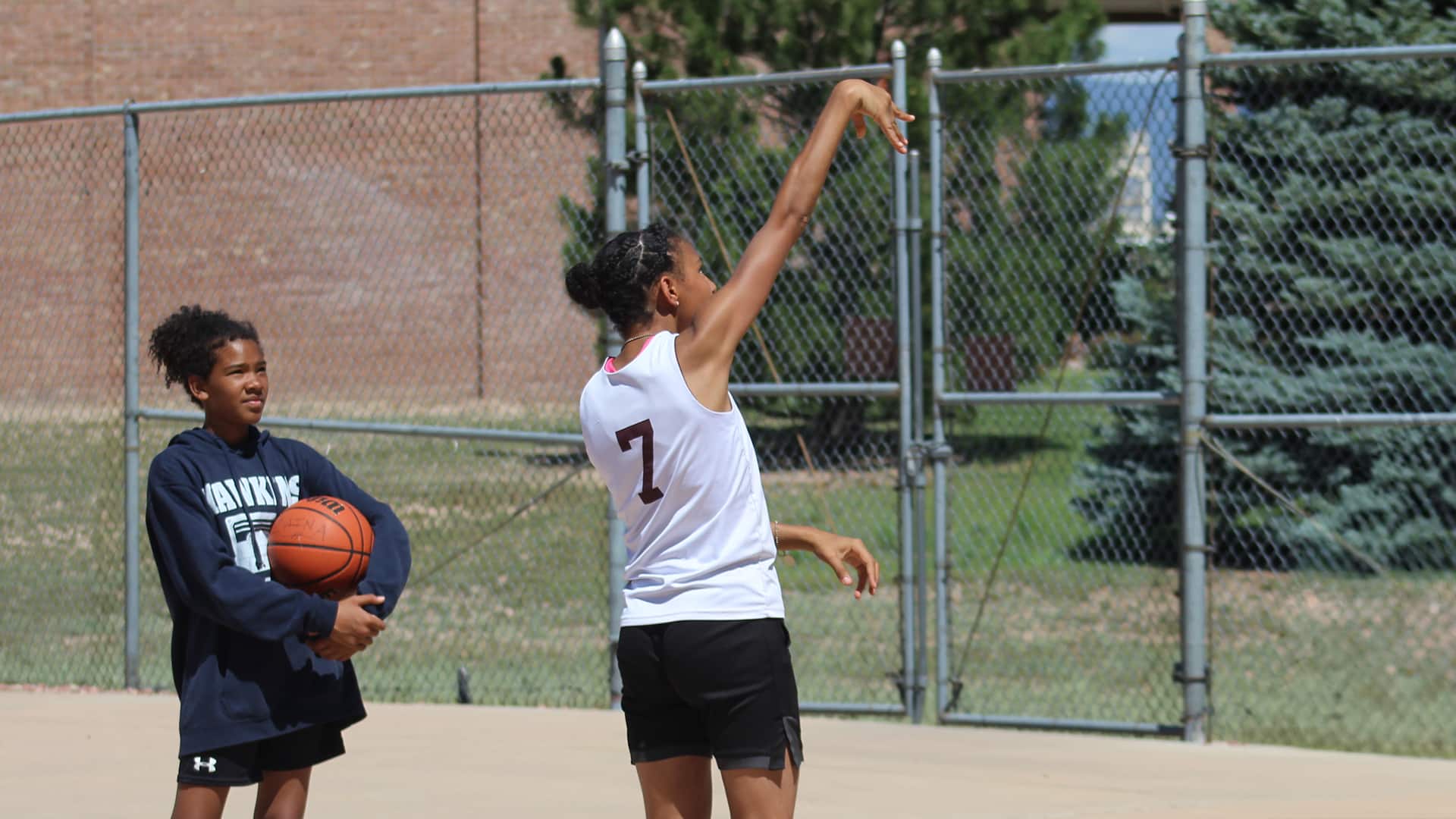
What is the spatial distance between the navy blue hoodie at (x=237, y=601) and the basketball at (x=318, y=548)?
6cm

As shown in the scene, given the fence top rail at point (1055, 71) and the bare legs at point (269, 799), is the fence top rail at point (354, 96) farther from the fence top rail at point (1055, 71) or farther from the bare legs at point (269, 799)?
the bare legs at point (269, 799)

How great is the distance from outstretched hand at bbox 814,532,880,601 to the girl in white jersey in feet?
0.61

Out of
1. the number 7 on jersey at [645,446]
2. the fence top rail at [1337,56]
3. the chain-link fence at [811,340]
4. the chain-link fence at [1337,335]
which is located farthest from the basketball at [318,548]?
the chain-link fence at [1337,335]

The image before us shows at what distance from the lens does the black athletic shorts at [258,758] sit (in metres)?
3.85

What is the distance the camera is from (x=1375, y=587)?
479 inches

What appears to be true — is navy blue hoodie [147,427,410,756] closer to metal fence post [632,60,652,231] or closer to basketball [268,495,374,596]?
basketball [268,495,374,596]

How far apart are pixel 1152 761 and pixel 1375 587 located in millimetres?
6269

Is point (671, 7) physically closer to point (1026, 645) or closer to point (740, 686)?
point (1026, 645)

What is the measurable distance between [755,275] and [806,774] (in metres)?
3.56

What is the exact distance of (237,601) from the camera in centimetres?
374

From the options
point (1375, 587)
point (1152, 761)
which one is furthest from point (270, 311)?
point (1152, 761)

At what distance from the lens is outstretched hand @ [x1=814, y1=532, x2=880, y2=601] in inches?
146

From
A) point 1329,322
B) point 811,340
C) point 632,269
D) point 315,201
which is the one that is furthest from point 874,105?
point 315,201

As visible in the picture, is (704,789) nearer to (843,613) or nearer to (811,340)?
(843,613)
